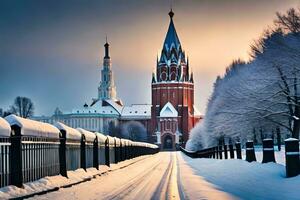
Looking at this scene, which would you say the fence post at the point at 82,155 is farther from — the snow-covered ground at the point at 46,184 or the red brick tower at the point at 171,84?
the red brick tower at the point at 171,84

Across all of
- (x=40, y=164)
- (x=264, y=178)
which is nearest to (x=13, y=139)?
(x=40, y=164)

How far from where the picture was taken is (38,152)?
18.2 m

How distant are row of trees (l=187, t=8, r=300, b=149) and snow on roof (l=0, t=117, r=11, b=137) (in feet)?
115

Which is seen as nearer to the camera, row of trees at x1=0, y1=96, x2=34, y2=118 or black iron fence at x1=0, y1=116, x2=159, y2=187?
black iron fence at x1=0, y1=116, x2=159, y2=187

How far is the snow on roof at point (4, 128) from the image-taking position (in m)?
14.5

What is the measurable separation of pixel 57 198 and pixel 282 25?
→ 3756cm

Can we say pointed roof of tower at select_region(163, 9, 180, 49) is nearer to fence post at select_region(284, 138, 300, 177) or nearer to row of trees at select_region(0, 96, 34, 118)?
row of trees at select_region(0, 96, 34, 118)

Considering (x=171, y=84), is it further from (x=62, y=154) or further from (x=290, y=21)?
(x=62, y=154)

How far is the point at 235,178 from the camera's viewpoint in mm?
21344

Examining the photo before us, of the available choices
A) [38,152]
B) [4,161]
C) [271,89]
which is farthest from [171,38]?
[4,161]

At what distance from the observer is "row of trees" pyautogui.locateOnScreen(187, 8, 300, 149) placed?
47.5 metres

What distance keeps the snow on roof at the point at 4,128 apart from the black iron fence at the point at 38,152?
5.4 inches

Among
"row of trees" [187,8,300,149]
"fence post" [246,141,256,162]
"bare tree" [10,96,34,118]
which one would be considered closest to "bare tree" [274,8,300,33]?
"row of trees" [187,8,300,149]

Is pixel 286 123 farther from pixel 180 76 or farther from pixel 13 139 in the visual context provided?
pixel 180 76
